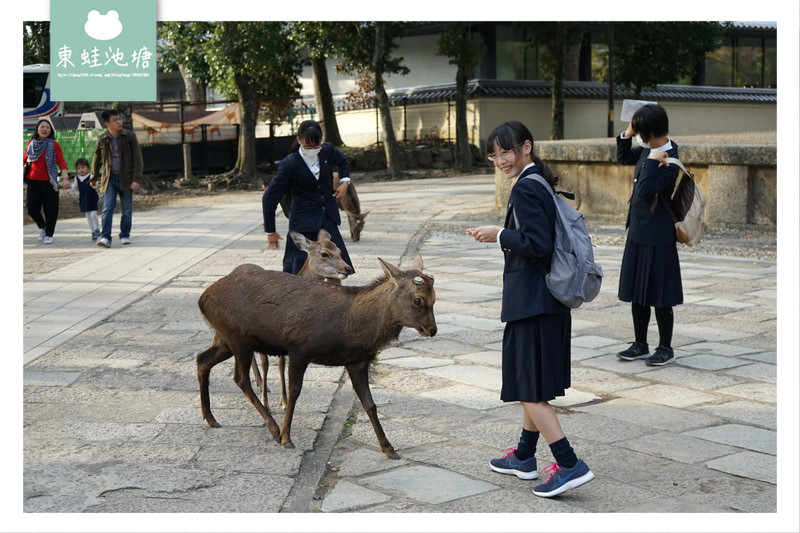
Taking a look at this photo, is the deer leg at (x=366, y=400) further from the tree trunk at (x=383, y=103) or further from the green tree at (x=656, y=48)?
the green tree at (x=656, y=48)

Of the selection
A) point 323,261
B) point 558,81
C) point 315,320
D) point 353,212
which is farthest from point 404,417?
point 558,81

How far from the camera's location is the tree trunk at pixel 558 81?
27312 millimetres

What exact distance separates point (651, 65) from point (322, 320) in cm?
2580

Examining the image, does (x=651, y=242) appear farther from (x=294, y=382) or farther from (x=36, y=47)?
(x=36, y=47)

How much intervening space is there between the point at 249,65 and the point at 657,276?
56.8 ft

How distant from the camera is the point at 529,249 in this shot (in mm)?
4172

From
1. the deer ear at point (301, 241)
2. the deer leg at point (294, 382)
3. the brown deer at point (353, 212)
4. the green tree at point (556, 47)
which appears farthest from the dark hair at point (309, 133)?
the green tree at point (556, 47)

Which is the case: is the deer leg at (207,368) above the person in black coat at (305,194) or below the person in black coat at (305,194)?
below

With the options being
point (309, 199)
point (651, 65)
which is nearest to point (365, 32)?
point (651, 65)

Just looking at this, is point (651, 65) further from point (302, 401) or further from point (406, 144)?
point (302, 401)

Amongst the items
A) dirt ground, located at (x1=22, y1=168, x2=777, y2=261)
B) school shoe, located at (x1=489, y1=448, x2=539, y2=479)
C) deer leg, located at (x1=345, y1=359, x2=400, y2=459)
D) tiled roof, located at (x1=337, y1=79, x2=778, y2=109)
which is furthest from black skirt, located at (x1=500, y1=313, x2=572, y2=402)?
tiled roof, located at (x1=337, y1=79, x2=778, y2=109)

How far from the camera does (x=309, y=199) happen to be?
7.01m

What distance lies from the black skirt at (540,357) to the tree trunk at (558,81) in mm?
23856

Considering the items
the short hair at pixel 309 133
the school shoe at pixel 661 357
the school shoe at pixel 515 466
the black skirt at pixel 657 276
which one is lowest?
the school shoe at pixel 515 466
